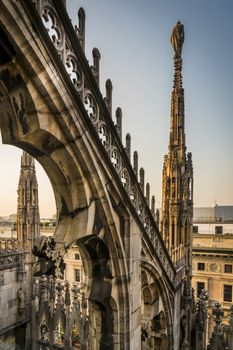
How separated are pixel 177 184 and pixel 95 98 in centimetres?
573

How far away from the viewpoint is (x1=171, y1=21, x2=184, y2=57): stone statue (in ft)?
32.8

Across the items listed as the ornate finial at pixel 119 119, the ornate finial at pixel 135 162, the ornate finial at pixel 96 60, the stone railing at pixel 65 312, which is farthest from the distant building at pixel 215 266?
the ornate finial at pixel 96 60

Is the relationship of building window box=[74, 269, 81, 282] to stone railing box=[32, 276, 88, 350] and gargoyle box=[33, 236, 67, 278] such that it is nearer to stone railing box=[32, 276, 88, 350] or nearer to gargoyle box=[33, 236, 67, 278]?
stone railing box=[32, 276, 88, 350]

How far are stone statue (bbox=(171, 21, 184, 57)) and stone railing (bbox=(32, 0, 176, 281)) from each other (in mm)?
6828

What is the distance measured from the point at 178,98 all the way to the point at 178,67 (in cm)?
118

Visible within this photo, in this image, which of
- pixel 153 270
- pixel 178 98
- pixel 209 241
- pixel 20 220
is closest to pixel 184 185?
pixel 178 98

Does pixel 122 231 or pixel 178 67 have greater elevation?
pixel 178 67

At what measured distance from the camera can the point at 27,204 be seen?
1468 cm

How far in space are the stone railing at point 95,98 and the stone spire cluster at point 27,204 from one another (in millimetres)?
10155

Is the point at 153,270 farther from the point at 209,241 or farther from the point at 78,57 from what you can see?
the point at 209,241

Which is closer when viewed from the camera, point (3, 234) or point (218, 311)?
point (218, 311)

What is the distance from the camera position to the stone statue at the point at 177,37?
1001 cm

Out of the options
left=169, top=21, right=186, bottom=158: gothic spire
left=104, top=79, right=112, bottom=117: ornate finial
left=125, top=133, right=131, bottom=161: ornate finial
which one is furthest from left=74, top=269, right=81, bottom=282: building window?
left=104, top=79, right=112, bottom=117: ornate finial

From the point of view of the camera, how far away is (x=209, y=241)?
1225 inches
